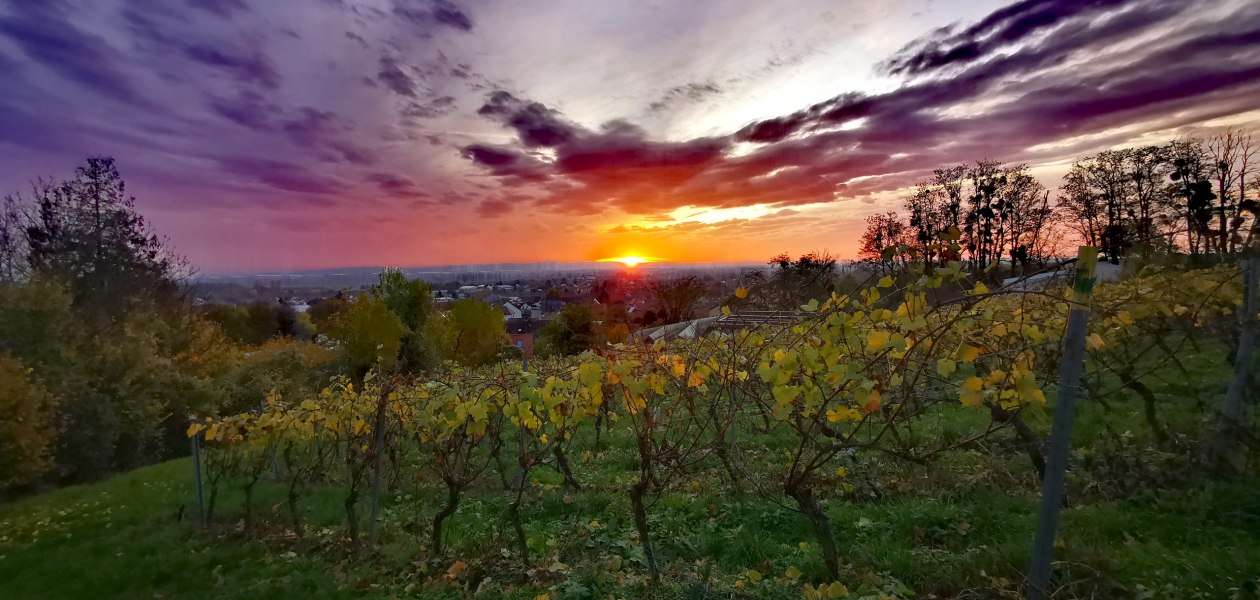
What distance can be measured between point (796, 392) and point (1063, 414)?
96cm

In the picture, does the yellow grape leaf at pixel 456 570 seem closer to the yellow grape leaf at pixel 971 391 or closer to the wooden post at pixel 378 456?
the wooden post at pixel 378 456

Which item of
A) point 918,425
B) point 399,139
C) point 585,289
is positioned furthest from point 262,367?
Result: point 585,289

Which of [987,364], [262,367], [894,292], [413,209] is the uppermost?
[413,209]

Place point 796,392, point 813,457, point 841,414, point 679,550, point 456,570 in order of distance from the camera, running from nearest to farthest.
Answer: point 796,392, point 841,414, point 813,457, point 679,550, point 456,570

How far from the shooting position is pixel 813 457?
8.63 ft

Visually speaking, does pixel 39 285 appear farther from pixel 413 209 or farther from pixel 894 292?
pixel 894 292

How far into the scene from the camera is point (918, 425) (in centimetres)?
605

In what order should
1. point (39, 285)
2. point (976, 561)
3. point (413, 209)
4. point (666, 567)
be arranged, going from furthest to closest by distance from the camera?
1. point (413, 209)
2. point (39, 285)
3. point (666, 567)
4. point (976, 561)

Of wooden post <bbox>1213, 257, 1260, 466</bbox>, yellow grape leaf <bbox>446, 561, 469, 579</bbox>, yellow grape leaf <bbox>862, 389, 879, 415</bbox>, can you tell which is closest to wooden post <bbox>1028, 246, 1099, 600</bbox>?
yellow grape leaf <bbox>862, 389, 879, 415</bbox>

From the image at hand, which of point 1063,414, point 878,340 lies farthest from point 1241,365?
point 878,340

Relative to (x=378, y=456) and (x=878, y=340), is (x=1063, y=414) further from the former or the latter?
(x=378, y=456)

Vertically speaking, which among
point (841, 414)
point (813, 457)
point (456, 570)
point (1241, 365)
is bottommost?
point (456, 570)

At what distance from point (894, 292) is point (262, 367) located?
798 inches

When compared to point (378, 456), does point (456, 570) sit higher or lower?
lower
